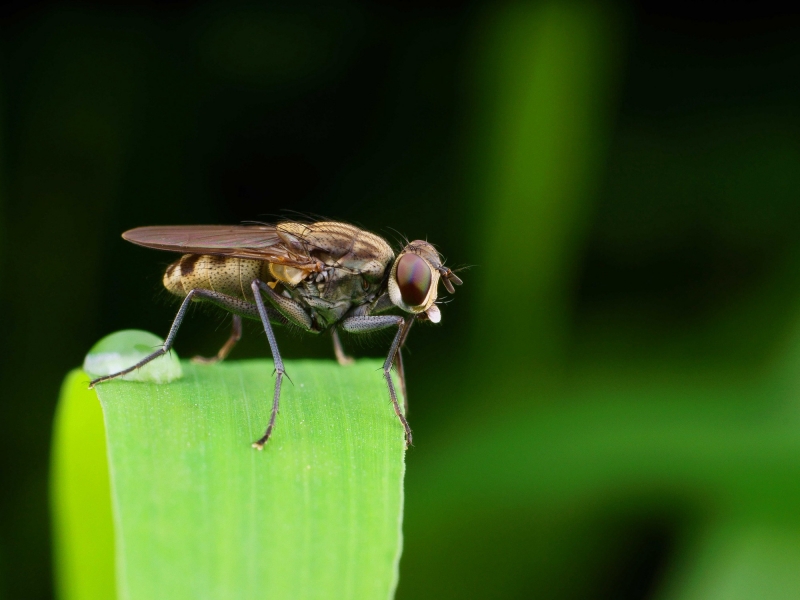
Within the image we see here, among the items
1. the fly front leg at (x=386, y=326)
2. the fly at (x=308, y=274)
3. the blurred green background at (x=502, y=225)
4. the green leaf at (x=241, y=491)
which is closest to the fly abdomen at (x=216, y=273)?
the fly at (x=308, y=274)

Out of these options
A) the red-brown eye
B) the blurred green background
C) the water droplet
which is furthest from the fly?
the blurred green background

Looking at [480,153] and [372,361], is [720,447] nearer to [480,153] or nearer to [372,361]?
[372,361]

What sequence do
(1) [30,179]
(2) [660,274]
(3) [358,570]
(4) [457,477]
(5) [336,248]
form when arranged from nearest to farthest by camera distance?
(3) [358,570]
(5) [336,248]
(4) [457,477]
(1) [30,179]
(2) [660,274]

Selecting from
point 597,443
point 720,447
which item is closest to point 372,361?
point 597,443

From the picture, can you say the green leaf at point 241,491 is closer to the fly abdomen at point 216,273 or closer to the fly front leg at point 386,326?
the fly front leg at point 386,326

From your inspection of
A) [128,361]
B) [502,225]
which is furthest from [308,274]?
[502,225]

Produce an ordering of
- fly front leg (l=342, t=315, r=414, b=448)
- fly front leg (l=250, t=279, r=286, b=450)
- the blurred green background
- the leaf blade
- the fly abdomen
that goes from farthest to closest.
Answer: the blurred green background
the fly abdomen
fly front leg (l=342, t=315, r=414, b=448)
fly front leg (l=250, t=279, r=286, b=450)
the leaf blade

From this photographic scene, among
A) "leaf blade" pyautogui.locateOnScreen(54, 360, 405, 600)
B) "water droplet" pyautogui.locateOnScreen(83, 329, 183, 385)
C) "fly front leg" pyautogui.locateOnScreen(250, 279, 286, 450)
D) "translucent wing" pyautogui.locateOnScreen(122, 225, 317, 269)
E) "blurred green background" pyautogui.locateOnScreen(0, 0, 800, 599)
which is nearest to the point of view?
"leaf blade" pyautogui.locateOnScreen(54, 360, 405, 600)

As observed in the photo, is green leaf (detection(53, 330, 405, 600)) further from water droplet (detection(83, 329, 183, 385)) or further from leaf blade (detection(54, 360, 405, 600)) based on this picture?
water droplet (detection(83, 329, 183, 385))
